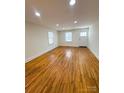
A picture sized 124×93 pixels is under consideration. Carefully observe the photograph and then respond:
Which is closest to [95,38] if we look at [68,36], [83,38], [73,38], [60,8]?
[60,8]

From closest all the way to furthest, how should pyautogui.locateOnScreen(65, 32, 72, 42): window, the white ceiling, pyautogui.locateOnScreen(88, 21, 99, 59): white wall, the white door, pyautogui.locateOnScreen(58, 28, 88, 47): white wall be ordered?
the white ceiling → pyautogui.locateOnScreen(88, 21, 99, 59): white wall → the white door → pyautogui.locateOnScreen(58, 28, 88, 47): white wall → pyautogui.locateOnScreen(65, 32, 72, 42): window

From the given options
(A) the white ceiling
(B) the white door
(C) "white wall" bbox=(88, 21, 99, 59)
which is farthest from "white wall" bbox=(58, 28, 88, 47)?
(A) the white ceiling

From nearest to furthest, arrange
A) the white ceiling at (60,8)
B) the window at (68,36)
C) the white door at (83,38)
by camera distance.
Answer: the white ceiling at (60,8) → the white door at (83,38) → the window at (68,36)

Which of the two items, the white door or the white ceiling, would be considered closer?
the white ceiling

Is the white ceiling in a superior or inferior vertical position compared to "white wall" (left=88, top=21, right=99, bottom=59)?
superior

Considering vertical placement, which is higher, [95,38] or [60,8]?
[60,8]

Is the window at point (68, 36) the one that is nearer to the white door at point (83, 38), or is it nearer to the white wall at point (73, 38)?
the white wall at point (73, 38)

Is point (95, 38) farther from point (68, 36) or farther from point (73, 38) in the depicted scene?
point (68, 36)

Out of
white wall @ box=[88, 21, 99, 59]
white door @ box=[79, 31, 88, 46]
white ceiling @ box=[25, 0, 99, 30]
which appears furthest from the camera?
white door @ box=[79, 31, 88, 46]

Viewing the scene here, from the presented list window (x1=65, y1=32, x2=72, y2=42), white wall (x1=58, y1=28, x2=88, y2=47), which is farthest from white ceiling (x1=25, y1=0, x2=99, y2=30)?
window (x1=65, y1=32, x2=72, y2=42)

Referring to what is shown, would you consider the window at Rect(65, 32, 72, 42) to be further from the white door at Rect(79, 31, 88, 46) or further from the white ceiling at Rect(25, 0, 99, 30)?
the white ceiling at Rect(25, 0, 99, 30)

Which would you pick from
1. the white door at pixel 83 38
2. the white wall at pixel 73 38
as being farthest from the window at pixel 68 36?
the white door at pixel 83 38
